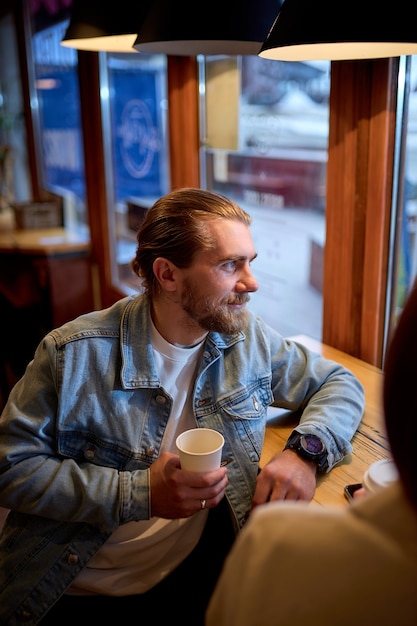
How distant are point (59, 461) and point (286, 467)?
0.49 metres

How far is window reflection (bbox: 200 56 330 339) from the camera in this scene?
7.52 ft

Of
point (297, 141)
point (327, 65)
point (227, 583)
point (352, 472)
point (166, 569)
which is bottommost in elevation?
point (166, 569)

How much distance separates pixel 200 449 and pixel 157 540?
325 mm

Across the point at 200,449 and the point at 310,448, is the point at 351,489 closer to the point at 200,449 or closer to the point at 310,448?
the point at 310,448

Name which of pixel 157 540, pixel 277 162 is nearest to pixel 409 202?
pixel 277 162

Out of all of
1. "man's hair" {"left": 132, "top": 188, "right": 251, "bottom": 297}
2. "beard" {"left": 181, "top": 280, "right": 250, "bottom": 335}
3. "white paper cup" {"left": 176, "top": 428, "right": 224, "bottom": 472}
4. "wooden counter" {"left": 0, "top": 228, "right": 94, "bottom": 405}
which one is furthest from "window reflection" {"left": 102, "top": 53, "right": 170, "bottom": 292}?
"white paper cup" {"left": 176, "top": 428, "right": 224, "bottom": 472}

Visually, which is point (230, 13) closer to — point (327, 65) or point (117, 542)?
point (327, 65)

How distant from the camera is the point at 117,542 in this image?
54.8 inches

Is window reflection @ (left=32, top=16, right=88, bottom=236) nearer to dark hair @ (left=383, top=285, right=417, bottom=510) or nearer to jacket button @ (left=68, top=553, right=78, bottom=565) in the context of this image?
jacket button @ (left=68, top=553, right=78, bottom=565)

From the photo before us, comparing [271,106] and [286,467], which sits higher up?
[271,106]

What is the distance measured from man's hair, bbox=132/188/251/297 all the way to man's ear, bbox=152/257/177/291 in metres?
0.01

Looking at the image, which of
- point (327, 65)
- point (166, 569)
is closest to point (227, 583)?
point (166, 569)

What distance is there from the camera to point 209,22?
1.54 meters

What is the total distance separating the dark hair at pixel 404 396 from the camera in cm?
58
